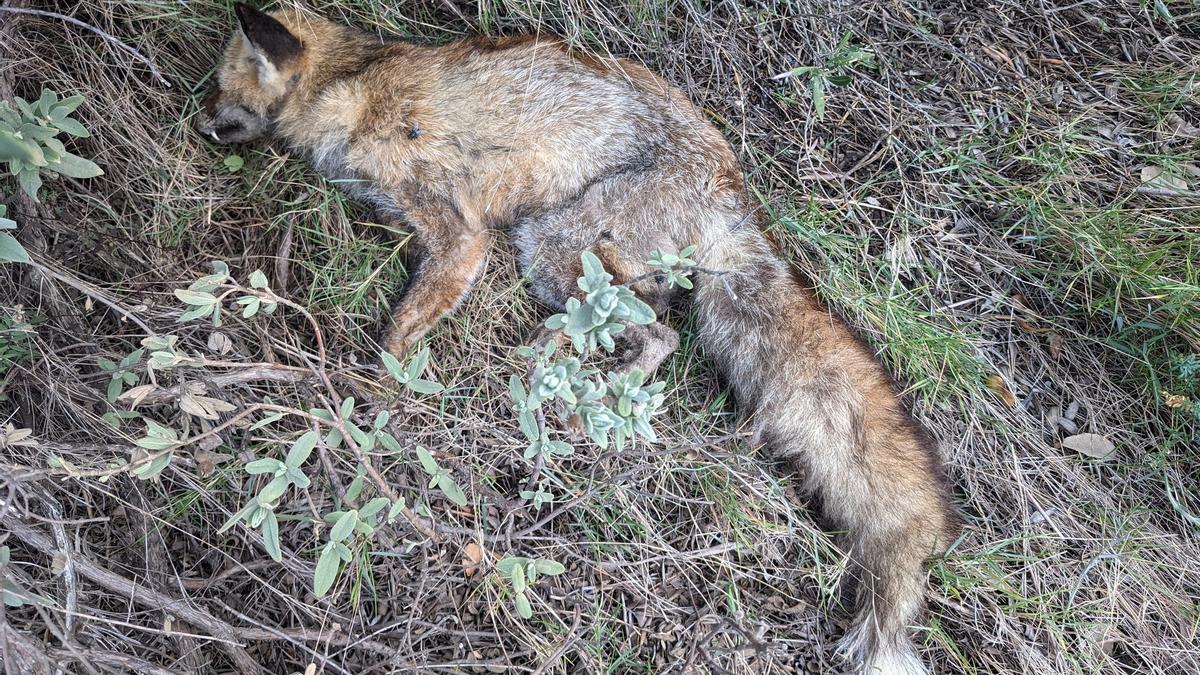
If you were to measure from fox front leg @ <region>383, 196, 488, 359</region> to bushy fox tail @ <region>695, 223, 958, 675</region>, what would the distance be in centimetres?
111

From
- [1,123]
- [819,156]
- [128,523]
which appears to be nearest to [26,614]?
[128,523]

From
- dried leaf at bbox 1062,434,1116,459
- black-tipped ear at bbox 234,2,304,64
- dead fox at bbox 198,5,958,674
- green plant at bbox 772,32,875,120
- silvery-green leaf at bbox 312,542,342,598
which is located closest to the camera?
silvery-green leaf at bbox 312,542,342,598

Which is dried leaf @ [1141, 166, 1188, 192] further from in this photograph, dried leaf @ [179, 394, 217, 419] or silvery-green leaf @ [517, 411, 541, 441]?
dried leaf @ [179, 394, 217, 419]

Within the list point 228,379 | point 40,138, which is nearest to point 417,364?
point 228,379

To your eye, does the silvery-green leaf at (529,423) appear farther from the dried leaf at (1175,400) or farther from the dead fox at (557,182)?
the dried leaf at (1175,400)

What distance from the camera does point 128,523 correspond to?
318 centimetres

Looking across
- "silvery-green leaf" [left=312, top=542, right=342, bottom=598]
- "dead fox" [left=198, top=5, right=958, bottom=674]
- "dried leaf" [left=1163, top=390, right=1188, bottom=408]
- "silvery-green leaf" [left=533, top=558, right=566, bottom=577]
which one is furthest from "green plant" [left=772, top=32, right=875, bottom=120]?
"silvery-green leaf" [left=312, top=542, right=342, bottom=598]

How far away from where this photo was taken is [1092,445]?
3744 millimetres

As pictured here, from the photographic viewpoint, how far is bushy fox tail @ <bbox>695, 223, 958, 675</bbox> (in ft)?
10.8

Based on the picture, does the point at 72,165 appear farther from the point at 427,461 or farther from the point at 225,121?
the point at 427,461

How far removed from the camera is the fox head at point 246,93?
364 centimetres

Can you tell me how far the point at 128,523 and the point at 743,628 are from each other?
8.57ft

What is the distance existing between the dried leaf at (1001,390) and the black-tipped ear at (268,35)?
3721mm

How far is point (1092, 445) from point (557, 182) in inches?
114
